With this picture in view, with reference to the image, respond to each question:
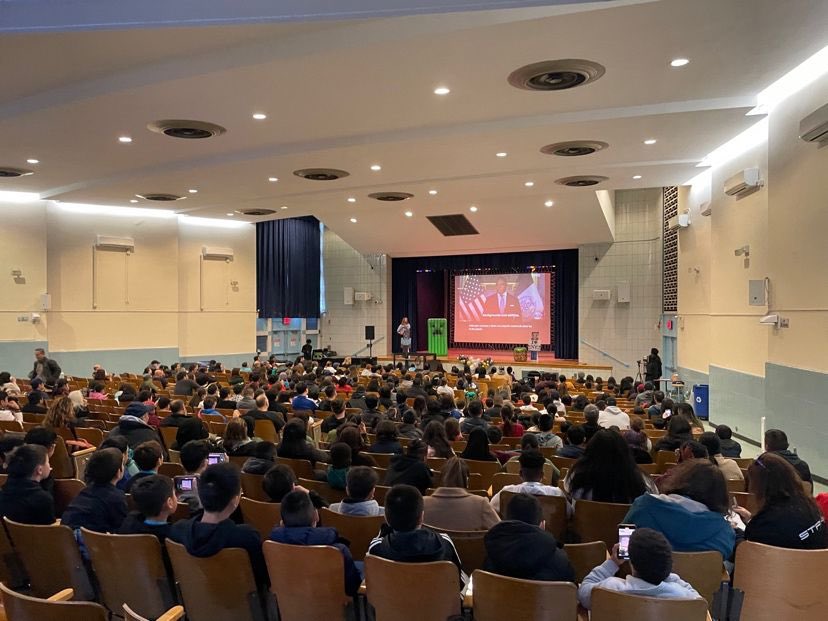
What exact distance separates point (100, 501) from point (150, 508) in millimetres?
486

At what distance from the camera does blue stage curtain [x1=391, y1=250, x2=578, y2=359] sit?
64.3ft

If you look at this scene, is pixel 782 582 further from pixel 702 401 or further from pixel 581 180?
pixel 581 180

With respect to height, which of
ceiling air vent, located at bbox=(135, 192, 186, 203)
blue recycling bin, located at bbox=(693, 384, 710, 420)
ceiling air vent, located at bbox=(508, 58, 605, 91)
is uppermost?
ceiling air vent, located at bbox=(135, 192, 186, 203)

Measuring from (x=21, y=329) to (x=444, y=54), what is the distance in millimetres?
12801

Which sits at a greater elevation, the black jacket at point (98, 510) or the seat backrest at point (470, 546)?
the black jacket at point (98, 510)

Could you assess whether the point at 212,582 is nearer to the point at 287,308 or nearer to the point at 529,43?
the point at 529,43

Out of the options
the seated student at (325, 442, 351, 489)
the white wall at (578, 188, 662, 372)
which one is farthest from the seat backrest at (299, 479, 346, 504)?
the white wall at (578, 188, 662, 372)

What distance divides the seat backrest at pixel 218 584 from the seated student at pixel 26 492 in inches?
45.3

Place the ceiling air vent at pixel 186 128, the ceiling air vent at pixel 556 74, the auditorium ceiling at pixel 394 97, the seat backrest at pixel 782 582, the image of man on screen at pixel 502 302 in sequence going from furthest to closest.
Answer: the image of man on screen at pixel 502 302, the ceiling air vent at pixel 186 128, the ceiling air vent at pixel 556 74, the auditorium ceiling at pixel 394 97, the seat backrest at pixel 782 582

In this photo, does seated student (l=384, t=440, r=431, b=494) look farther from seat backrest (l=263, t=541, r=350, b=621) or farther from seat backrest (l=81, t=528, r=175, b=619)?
seat backrest (l=81, t=528, r=175, b=619)

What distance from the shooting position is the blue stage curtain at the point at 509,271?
771 inches

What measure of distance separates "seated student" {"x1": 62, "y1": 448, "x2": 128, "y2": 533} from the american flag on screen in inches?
737

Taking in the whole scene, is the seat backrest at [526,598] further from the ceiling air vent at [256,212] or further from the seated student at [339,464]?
the ceiling air vent at [256,212]

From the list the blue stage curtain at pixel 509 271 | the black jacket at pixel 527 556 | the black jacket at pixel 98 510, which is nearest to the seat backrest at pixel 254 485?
the black jacket at pixel 98 510
